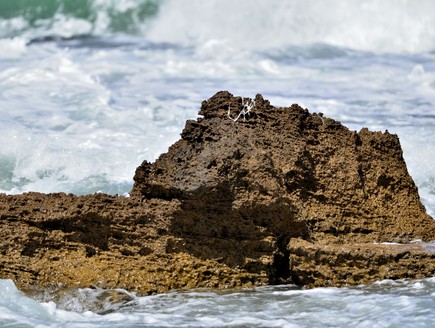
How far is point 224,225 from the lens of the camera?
4.62 m

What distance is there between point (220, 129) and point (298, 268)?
1.06 metres

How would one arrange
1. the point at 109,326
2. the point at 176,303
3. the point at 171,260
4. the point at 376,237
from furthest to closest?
the point at 376,237, the point at 171,260, the point at 176,303, the point at 109,326

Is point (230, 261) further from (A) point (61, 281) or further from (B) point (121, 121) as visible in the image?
(B) point (121, 121)

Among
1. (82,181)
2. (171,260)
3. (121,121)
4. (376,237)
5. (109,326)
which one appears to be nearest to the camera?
(109,326)

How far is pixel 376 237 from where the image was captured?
4930 mm

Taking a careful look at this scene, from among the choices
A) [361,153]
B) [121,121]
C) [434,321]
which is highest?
[121,121]

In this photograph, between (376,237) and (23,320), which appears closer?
(23,320)

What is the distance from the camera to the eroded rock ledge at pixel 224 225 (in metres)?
4.42

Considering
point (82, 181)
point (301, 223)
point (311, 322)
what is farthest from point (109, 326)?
point (82, 181)

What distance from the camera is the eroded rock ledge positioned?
4422 mm

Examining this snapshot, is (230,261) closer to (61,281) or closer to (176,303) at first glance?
(176,303)

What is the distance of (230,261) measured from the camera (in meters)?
4.57

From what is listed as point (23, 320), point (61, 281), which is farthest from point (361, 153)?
point (23, 320)

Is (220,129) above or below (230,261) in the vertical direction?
above
